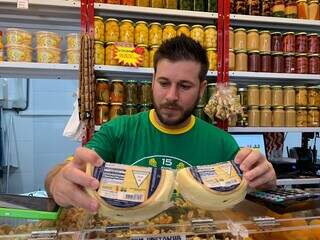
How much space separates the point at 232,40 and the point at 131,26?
0.67 m

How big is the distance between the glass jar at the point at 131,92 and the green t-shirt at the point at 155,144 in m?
0.73

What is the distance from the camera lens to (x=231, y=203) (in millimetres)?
650

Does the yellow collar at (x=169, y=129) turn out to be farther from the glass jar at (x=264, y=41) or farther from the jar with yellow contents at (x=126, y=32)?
the glass jar at (x=264, y=41)

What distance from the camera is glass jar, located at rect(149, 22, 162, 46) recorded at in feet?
6.95

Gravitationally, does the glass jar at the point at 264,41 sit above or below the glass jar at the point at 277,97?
above

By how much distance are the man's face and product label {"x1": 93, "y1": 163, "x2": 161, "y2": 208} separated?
0.65 meters

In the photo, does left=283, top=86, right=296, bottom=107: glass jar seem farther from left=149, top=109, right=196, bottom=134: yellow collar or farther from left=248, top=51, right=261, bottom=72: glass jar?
left=149, top=109, right=196, bottom=134: yellow collar

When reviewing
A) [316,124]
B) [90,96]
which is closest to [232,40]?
[316,124]

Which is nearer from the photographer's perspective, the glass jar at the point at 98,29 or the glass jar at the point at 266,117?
the glass jar at the point at 98,29

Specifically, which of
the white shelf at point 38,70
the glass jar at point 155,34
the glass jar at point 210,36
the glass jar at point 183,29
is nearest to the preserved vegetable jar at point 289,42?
the glass jar at point 210,36

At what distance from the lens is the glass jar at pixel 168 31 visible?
2.12 meters

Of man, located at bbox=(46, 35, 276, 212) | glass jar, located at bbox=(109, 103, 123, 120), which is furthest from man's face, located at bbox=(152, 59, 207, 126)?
glass jar, located at bbox=(109, 103, 123, 120)

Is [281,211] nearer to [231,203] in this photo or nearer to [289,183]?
[231,203]

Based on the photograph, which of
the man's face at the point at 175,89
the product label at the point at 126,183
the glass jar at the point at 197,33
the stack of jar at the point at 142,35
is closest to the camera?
the product label at the point at 126,183
